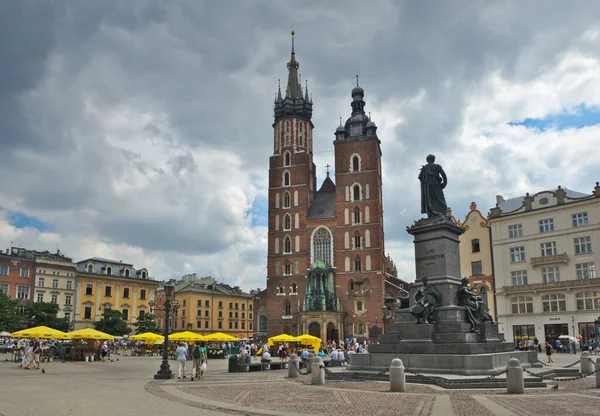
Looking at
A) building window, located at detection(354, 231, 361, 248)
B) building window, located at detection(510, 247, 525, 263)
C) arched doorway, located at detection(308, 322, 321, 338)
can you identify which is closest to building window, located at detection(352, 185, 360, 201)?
building window, located at detection(354, 231, 361, 248)

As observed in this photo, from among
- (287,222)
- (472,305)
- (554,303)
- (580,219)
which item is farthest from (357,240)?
(472,305)

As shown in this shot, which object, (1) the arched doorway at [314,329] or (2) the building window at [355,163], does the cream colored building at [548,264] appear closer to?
(1) the arched doorway at [314,329]

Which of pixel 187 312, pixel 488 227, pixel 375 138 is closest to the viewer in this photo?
pixel 488 227

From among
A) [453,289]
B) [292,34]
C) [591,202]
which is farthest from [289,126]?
[453,289]

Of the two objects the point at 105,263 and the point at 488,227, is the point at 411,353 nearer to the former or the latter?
the point at 488,227

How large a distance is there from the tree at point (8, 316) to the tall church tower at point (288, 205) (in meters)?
30.4

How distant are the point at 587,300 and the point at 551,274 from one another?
389 cm

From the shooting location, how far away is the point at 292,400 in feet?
45.1

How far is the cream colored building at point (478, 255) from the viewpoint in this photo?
171 ft

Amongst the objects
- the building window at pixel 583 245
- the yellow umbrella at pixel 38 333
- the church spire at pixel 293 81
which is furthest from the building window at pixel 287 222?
the yellow umbrella at pixel 38 333

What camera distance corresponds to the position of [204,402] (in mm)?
13625

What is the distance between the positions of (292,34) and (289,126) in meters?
21.0

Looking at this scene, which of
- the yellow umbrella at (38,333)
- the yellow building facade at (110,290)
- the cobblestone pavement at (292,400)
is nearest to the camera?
the cobblestone pavement at (292,400)

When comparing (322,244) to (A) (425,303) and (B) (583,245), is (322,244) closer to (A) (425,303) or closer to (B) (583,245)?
(B) (583,245)
